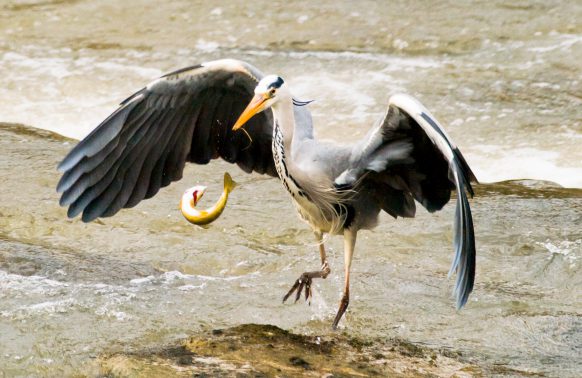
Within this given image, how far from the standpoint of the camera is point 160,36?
433 inches

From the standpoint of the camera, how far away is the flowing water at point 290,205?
478 cm

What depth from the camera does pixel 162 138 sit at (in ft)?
18.1

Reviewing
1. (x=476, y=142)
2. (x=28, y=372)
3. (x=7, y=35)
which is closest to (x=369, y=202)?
(x=28, y=372)

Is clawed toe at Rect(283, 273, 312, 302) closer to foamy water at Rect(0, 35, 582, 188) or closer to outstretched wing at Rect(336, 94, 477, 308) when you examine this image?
outstretched wing at Rect(336, 94, 477, 308)

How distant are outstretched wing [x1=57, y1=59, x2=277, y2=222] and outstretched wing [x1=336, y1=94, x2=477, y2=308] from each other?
843 millimetres

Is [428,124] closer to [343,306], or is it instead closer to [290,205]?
[343,306]

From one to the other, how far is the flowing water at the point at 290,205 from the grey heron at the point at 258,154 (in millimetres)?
413

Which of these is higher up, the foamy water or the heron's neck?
the foamy water

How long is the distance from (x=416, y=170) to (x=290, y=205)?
196 cm

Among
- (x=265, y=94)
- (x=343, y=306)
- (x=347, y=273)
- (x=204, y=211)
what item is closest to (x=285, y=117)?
(x=265, y=94)

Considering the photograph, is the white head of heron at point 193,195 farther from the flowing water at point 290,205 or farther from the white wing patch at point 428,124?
the white wing patch at point 428,124

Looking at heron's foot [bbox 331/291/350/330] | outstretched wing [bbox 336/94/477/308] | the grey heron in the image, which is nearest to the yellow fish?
the grey heron

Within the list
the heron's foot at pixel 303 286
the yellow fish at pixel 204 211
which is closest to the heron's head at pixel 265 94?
the yellow fish at pixel 204 211

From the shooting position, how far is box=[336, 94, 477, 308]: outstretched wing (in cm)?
420
